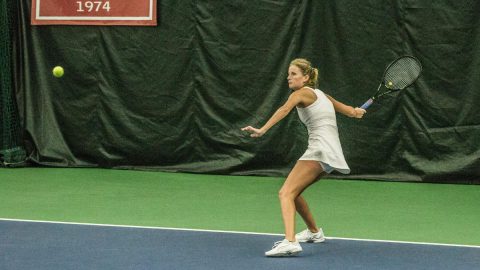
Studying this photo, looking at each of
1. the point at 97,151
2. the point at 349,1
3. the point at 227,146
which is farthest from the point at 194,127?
the point at 349,1

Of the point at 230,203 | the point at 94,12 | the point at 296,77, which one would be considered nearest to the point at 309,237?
the point at 296,77

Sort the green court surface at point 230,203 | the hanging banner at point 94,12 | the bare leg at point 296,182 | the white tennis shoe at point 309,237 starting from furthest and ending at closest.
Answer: the hanging banner at point 94,12 < the green court surface at point 230,203 < the white tennis shoe at point 309,237 < the bare leg at point 296,182

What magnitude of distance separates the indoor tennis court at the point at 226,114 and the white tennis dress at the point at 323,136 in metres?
1.06

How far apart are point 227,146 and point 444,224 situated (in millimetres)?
3914

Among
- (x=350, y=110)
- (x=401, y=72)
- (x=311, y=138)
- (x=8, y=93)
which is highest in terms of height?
(x=401, y=72)

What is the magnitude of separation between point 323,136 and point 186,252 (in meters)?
1.19

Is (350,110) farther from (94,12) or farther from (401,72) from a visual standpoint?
(94,12)

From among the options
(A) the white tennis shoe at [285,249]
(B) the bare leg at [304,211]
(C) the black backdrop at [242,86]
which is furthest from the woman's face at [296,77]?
(C) the black backdrop at [242,86]

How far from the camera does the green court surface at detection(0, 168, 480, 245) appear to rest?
7.84 m

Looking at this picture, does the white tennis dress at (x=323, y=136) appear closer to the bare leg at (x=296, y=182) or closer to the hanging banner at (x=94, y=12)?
the bare leg at (x=296, y=182)

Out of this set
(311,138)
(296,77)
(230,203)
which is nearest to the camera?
(296,77)

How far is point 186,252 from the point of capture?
6.51 metres

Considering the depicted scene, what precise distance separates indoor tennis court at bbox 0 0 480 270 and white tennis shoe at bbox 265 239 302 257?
1235mm

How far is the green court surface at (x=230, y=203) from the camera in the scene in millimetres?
7844
